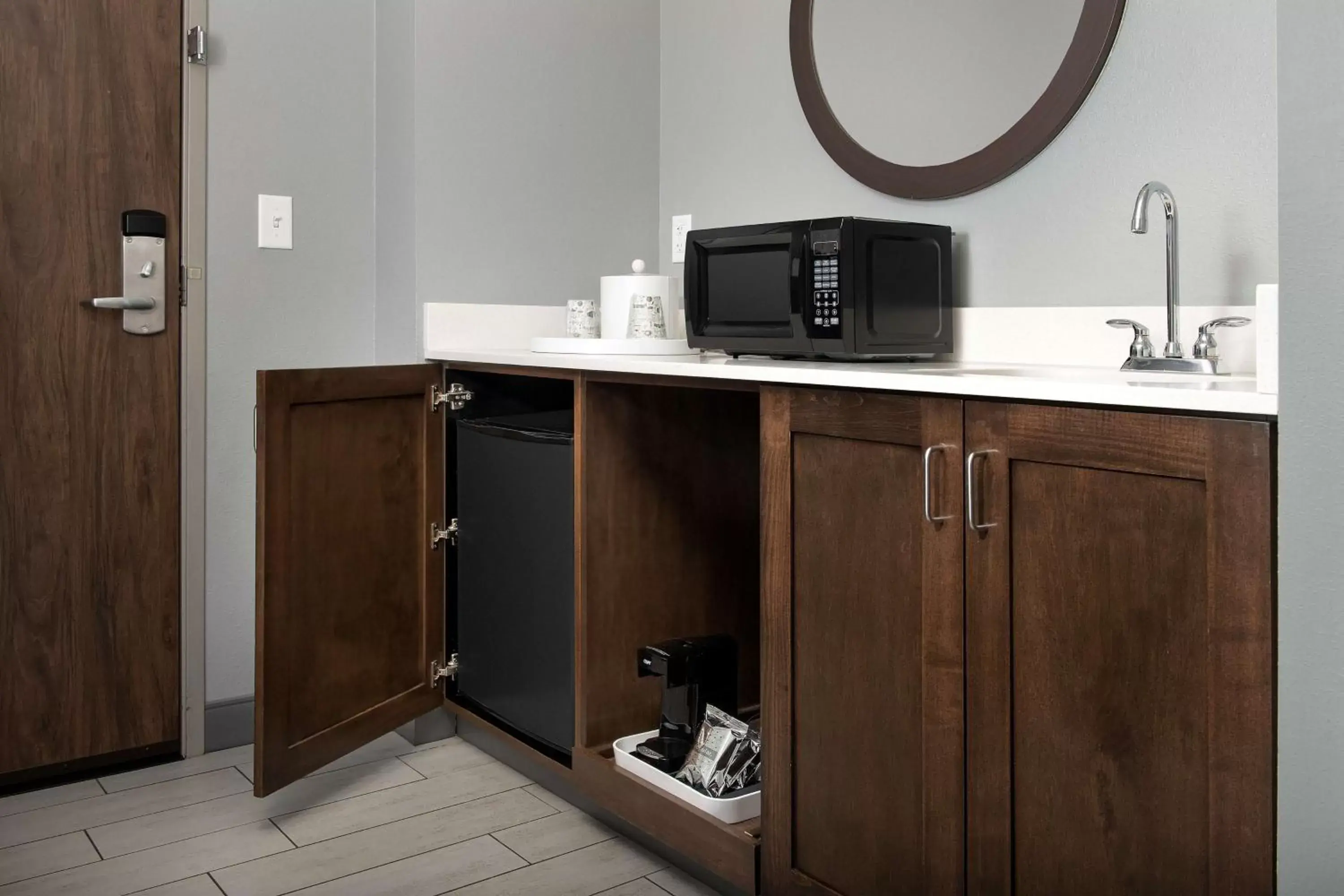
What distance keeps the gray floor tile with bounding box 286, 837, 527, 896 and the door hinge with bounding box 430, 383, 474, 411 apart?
94 centimetres

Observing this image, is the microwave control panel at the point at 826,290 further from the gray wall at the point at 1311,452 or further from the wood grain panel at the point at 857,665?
the gray wall at the point at 1311,452

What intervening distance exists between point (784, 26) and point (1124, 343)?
1.13 metres

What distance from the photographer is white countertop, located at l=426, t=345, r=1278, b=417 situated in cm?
114

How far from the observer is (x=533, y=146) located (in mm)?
2748

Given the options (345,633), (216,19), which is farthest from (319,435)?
(216,19)

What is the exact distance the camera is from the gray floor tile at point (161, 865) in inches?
74.9

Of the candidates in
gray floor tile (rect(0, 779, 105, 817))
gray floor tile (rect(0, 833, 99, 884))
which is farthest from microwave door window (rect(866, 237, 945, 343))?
gray floor tile (rect(0, 779, 105, 817))

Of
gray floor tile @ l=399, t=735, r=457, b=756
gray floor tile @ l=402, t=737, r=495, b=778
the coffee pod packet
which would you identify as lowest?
Result: gray floor tile @ l=402, t=737, r=495, b=778

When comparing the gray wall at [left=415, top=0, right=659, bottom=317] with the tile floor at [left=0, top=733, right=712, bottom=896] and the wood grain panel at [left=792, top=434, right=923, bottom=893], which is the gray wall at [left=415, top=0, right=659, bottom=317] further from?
the wood grain panel at [left=792, top=434, right=923, bottom=893]

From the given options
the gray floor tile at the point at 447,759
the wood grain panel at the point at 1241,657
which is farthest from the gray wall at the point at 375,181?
the wood grain panel at the point at 1241,657

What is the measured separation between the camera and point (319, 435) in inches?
87.0

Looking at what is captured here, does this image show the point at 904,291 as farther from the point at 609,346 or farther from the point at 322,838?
the point at 322,838

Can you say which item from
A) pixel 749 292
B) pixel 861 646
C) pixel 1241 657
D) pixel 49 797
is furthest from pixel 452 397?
pixel 1241 657

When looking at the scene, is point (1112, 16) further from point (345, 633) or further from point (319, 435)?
point (345, 633)
